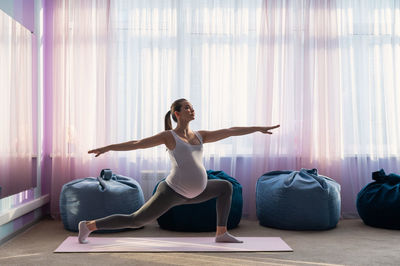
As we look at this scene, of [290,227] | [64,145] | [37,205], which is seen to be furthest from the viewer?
[64,145]

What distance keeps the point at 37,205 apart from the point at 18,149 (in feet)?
2.30

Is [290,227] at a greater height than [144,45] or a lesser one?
lesser

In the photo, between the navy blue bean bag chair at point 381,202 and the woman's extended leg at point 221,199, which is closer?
the woman's extended leg at point 221,199

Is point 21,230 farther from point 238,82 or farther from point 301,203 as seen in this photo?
point 238,82

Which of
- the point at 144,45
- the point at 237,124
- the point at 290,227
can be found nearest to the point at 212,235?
the point at 290,227

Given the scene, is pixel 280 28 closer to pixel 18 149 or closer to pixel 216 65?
pixel 216 65

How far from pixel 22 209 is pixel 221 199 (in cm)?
174

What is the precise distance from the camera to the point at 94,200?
398cm

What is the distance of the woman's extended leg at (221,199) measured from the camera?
3.54 m

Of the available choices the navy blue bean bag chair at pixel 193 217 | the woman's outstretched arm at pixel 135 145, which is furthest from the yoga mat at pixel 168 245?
the woman's outstretched arm at pixel 135 145

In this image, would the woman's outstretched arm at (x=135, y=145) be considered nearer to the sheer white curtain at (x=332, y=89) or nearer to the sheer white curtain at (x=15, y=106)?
the sheer white curtain at (x=15, y=106)

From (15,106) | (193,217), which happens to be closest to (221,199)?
(193,217)

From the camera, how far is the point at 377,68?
5.10 metres

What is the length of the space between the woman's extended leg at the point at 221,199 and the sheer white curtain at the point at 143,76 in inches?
51.4
